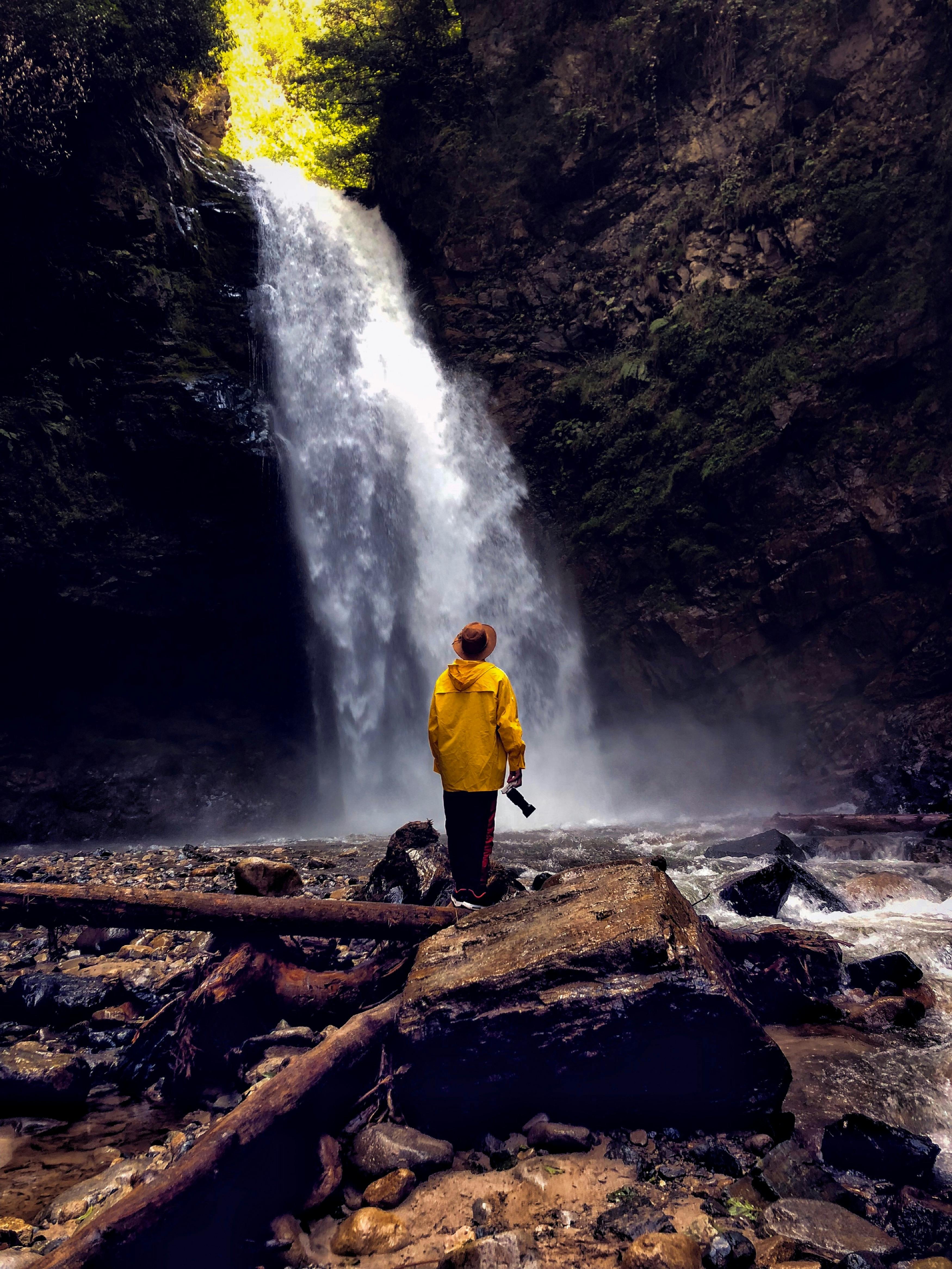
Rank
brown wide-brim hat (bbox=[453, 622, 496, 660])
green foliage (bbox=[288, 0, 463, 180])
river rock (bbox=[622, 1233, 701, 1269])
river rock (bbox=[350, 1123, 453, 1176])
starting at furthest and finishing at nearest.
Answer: green foliage (bbox=[288, 0, 463, 180]) → brown wide-brim hat (bbox=[453, 622, 496, 660]) → river rock (bbox=[350, 1123, 453, 1176]) → river rock (bbox=[622, 1233, 701, 1269])

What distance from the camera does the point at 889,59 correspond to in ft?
46.8

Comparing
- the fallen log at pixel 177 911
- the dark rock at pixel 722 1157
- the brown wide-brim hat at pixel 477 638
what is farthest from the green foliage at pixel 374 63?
the dark rock at pixel 722 1157

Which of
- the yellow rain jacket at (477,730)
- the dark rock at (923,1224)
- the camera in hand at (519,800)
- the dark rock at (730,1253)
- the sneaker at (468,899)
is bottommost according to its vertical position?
the dark rock at (923,1224)

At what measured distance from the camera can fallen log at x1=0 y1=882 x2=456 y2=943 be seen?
3688 mm

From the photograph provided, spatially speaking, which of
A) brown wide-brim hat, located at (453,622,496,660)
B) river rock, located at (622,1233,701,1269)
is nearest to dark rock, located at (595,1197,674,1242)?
river rock, located at (622,1233,701,1269)

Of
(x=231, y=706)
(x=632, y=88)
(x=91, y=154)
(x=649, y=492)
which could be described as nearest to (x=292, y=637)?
(x=231, y=706)

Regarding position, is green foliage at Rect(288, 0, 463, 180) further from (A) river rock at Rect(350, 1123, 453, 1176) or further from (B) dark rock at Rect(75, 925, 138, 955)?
(A) river rock at Rect(350, 1123, 453, 1176)

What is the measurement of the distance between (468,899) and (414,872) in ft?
2.94

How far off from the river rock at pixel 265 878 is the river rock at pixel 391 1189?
1.81m

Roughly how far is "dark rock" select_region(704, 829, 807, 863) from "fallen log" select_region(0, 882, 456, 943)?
5.82 metres

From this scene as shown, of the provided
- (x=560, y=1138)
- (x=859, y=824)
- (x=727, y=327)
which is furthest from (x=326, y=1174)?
(x=727, y=327)

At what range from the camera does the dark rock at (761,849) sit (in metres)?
8.05

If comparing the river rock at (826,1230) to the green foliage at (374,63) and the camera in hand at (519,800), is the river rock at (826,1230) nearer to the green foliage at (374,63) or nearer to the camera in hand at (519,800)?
the camera in hand at (519,800)

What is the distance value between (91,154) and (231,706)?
12.1 meters
